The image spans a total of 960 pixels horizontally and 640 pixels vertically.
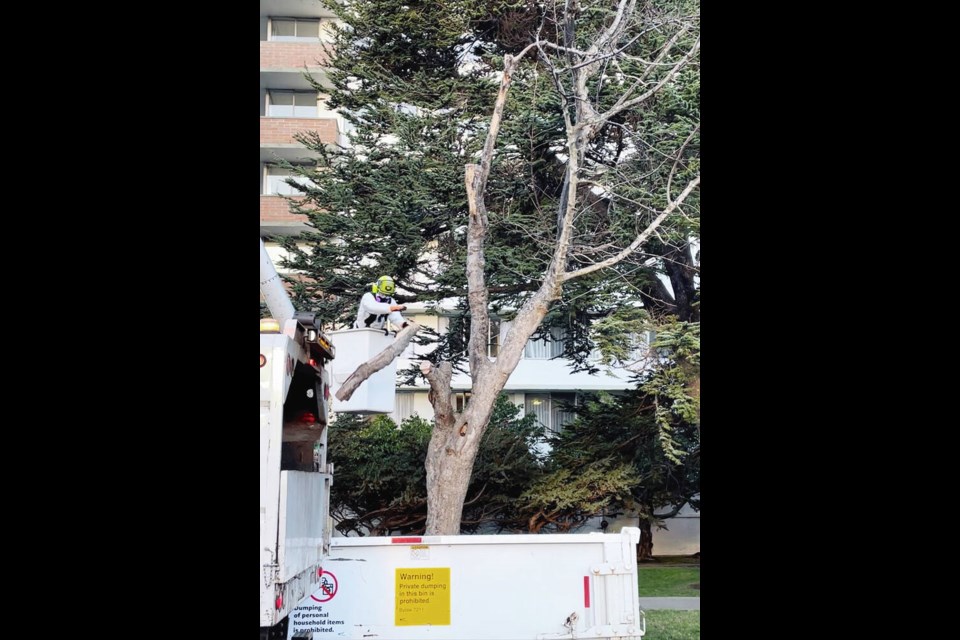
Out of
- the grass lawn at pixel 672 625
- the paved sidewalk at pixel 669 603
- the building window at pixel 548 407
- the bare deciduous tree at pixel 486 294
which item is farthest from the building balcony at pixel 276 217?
the grass lawn at pixel 672 625

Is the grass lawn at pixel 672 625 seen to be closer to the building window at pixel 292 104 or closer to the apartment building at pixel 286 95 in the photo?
the apartment building at pixel 286 95

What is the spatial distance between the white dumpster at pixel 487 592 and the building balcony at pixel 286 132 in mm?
13535

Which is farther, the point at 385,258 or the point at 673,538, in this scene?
the point at 673,538

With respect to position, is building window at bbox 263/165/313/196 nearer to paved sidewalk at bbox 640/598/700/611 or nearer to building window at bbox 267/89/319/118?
building window at bbox 267/89/319/118

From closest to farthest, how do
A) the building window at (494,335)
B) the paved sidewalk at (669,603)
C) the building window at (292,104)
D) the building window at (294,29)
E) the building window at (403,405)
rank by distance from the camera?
the paved sidewalk at (669,603)
the building window at (494,335)
the building window at (292,104)
the building window at (294,29)
the building window at (403,405)

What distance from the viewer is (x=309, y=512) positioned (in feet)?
19.1

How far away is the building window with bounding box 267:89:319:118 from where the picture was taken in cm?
2114

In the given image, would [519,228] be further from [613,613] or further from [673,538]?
[613,613]

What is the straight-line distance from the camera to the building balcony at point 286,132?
19.8 meters

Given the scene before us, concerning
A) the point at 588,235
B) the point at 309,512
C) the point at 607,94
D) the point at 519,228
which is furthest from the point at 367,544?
the point at 607,94

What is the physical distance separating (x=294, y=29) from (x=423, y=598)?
17130 mm

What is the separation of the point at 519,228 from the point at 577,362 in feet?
8.73

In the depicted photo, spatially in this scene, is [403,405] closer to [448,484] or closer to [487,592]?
[448,484]
